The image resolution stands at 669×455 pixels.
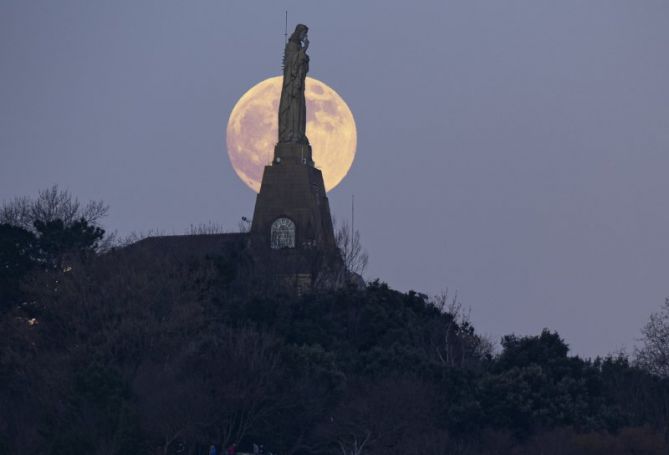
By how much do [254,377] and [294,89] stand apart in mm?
30148

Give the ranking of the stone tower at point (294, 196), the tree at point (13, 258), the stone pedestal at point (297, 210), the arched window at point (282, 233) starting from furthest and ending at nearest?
the arched window at point (282, 233) → the stone tower at point (294, 196) → the stone pedestal at point (297, 210) → the tree at point (13, 258)

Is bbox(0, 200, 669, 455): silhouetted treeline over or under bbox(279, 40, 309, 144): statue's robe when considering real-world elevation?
under

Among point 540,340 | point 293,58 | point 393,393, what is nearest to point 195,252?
point 293,58

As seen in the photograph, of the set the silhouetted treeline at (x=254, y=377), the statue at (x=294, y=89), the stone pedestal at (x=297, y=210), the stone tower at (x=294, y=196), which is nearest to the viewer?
the silhouetted treeline at (x=254, y=377)

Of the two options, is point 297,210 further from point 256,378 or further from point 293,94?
point 256,378

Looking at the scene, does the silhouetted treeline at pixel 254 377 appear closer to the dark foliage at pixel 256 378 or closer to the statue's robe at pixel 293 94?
the dark foliage at pixel 256 378

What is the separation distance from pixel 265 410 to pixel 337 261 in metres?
25.8

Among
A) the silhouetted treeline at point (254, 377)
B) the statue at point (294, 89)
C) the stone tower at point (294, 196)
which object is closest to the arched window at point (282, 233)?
the stone tower at point (294, 196)

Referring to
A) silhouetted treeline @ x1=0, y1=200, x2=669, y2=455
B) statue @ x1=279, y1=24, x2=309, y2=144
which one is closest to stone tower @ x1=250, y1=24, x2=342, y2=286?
statue @ x1=279, y1=24, x2=309, y2=144

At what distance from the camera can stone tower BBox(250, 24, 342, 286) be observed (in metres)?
81.1

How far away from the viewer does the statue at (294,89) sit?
84500 mm

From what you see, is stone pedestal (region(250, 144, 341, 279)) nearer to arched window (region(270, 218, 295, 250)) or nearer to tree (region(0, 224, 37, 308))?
arched window (region(270, 218, 295, 250))

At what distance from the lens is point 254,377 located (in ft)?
184

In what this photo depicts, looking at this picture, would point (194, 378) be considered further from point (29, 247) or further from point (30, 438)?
point (29, 247)
